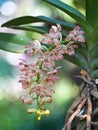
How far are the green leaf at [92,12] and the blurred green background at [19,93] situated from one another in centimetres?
24

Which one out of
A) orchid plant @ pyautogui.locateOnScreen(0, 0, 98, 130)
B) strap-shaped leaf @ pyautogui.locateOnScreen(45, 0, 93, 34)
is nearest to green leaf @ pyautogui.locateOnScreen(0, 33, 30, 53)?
orchid plant @ pyautogui.locateOnScreen(0, 0, 98, 130)

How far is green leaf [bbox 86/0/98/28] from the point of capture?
698 mm

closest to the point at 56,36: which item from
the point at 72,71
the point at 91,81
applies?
the point at 91,81

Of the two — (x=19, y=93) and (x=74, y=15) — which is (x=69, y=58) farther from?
(x=19, y=93)

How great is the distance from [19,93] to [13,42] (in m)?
0.19

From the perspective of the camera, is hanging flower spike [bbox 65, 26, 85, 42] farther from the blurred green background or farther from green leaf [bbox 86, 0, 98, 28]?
the blurred green background

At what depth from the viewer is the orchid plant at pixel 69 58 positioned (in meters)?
0.63

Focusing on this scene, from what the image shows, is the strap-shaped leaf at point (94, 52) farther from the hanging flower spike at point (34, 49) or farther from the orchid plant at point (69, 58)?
the hanging flower spike at point (34, 49)

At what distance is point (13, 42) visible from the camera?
2.55 feet

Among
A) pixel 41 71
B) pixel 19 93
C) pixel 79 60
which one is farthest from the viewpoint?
pixel 19 93

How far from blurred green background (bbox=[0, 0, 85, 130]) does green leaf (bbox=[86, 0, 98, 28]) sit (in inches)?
9.3

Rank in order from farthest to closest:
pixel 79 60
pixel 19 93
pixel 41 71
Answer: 1. pixel 19 93
2. pixel 79 60
3. pixel 41 71

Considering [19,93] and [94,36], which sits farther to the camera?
[19,93]

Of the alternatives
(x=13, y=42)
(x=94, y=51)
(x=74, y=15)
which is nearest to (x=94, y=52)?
(x=94, y=51)
